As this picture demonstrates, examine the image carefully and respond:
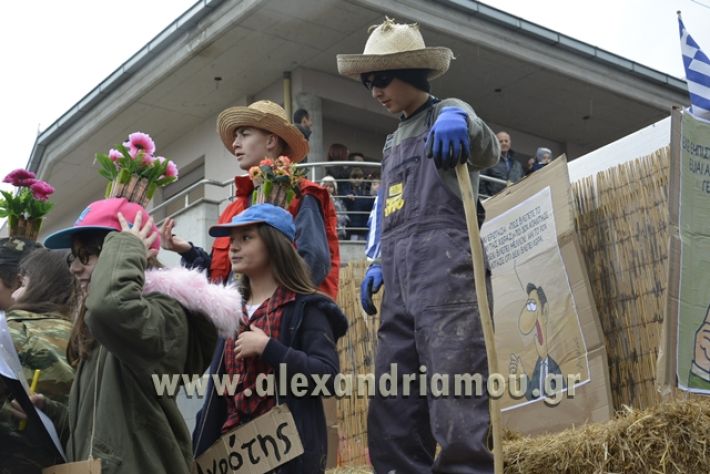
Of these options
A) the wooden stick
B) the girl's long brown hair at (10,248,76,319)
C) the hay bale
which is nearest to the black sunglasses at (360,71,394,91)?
the wooden stick

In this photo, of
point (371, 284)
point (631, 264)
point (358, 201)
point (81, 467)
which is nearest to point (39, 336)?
point (81, 467)

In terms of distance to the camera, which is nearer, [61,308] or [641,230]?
[61,308]

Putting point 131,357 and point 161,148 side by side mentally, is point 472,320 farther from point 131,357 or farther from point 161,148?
point 161,148

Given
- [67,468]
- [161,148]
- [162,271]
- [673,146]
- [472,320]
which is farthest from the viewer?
[161,148]

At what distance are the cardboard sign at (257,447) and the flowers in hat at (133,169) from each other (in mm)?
903

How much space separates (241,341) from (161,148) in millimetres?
14626

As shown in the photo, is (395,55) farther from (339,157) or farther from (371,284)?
(339,157)

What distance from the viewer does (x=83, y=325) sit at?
336 centimetres

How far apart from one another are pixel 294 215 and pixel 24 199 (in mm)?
1298

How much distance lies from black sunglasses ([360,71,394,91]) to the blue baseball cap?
26.1 inches

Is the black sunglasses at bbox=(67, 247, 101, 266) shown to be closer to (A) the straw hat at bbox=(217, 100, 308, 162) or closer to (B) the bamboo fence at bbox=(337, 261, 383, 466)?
(A) the straw hat at bbox=(217, 100, 308, 162)

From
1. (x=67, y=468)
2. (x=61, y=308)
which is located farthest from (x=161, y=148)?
(x=67, y=468)

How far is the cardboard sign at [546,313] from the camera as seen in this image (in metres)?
5.77

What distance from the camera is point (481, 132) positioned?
393 cm
